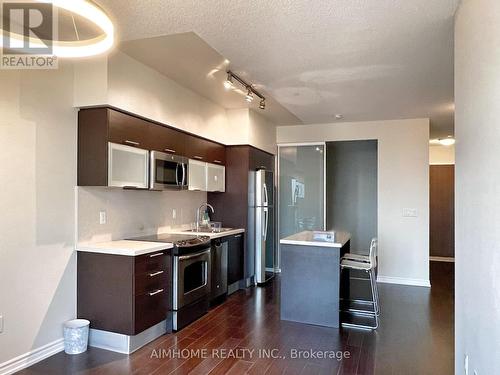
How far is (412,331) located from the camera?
12.0 feet

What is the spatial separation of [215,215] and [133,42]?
117 inches

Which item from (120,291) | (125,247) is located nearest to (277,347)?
(120,291)

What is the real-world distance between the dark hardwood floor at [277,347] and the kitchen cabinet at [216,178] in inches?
62.8

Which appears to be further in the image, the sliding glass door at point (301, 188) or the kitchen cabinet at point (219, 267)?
the sliding glass door at point (301, 188)

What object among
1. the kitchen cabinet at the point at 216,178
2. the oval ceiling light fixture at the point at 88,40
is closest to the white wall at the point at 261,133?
the kitchen cabinet at the point at 216,178

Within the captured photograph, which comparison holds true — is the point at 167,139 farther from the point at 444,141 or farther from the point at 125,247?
the point at 444,141

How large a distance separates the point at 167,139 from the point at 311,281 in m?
2.21

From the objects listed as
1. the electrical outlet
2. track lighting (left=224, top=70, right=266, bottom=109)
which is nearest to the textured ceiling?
track lighting (left=224, top=70, right=266, bottom=109)

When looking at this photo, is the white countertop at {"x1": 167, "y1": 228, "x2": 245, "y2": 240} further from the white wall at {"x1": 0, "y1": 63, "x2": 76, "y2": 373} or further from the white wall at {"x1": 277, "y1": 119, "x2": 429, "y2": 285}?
Answer: the white wall at {"x1": 277, "y1": 119, "x2": 429, "y2": 285}

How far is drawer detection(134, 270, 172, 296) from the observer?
10.2 feet


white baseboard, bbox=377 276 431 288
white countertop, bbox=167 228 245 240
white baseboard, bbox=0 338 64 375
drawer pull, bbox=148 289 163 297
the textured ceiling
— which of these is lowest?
white baseboard, bbox=377 276 431 288

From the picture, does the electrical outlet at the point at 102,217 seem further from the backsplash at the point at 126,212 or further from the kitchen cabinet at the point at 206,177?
the kitchen cabinet at the point at 206,177

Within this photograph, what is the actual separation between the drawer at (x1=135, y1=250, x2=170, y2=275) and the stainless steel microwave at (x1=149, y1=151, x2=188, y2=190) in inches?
27.9

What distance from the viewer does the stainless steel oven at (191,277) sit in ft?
11.7
